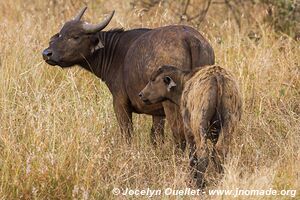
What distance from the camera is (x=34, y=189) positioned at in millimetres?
7547

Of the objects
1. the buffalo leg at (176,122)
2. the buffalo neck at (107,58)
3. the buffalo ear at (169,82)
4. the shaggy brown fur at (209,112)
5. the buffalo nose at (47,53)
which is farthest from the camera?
the buffalo neck at (107,58)

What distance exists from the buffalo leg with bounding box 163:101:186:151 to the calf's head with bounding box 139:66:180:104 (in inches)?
6.0

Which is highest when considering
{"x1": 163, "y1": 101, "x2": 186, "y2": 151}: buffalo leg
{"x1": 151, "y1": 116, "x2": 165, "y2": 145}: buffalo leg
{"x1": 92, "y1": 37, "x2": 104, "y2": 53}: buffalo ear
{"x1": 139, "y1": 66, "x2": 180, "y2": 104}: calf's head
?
{"x1": 92, "y1": 37, "x2": 104, "y2": 53}: buffalo ear

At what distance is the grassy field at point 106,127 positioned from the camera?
7.88m

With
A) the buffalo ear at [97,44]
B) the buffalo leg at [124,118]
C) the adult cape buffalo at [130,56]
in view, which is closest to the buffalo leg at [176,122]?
the adult cape buffalo at [130,56]

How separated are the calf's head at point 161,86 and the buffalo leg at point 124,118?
0.73m

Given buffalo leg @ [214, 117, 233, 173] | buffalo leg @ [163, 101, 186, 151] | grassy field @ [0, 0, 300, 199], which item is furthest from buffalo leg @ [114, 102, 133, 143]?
buffalo leg @ [214, 117, 233, 173]

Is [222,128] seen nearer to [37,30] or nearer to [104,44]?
[104,44]

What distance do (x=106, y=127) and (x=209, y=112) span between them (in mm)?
1960

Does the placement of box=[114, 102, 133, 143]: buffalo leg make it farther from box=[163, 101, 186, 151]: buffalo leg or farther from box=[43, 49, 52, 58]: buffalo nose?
box=[43, 49, 52, 58]: buffalo nose

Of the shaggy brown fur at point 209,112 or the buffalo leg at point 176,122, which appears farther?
the buffalo leg at point 176,122

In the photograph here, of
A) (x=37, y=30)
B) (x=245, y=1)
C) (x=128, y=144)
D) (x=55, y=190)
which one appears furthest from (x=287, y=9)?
(x=55, y=190)

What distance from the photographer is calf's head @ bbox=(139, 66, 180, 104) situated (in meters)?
9.06

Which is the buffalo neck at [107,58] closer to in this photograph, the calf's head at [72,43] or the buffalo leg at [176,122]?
the calf's head at [72,43]
